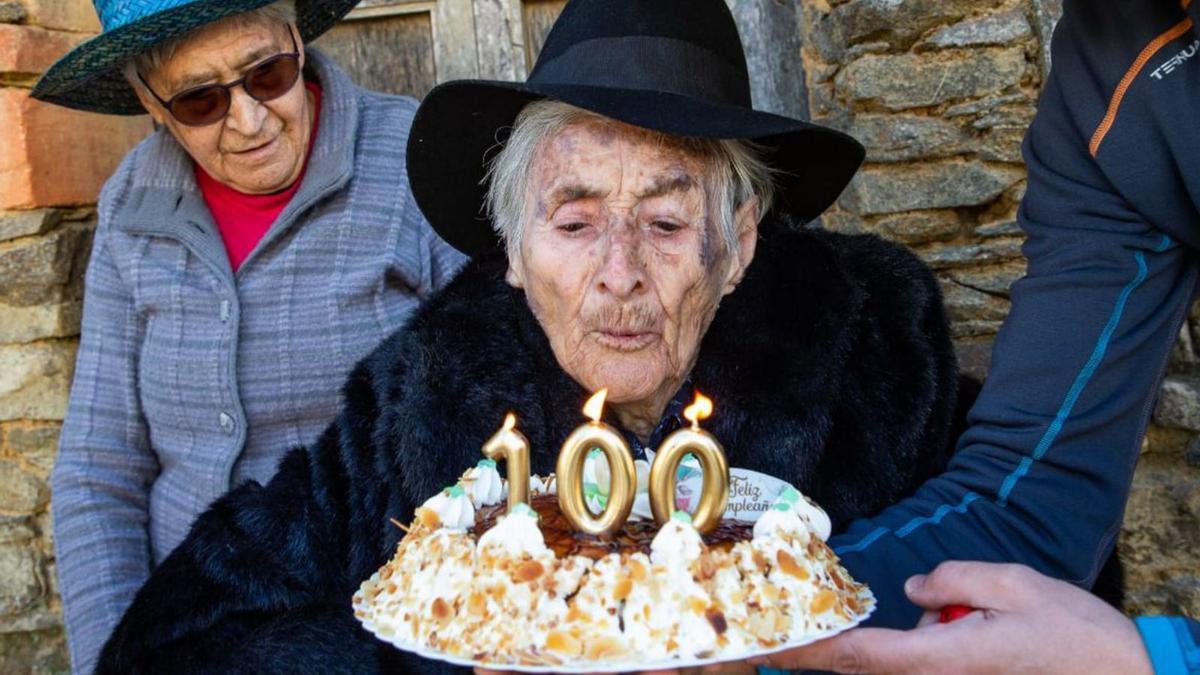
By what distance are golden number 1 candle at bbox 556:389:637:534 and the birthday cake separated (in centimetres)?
3

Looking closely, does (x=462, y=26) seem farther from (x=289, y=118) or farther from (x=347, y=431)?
(x=347, y=431)

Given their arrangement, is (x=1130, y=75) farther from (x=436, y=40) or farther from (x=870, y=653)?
(x=436, y=40)

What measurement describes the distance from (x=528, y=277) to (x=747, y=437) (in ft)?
1.66

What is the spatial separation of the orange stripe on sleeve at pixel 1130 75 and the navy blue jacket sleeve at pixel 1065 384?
0.03 meters

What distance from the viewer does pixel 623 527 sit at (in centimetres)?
160

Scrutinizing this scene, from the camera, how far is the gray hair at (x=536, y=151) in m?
2.12

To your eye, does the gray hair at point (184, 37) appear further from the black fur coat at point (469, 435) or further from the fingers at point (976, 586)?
the fingers at point (976, 586)

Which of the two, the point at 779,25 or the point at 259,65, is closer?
the point at 259,65

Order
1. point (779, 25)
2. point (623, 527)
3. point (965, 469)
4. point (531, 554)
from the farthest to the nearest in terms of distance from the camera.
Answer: point (779, 25) → point (965, 469) → point (623, 527) → point (531, 554)

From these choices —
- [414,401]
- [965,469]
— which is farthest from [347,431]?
[965,469]

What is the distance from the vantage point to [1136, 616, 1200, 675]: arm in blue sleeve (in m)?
1.48

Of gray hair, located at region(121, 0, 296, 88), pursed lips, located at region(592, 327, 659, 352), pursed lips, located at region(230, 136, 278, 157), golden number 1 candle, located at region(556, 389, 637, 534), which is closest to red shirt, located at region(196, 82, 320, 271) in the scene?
pursed lips, located at region(230, 136, 278, 157)

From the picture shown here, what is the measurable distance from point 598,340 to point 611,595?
714 mm

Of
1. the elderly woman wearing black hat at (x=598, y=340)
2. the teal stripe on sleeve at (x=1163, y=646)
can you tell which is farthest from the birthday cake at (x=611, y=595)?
the elderly woman wearing black hat at (x=598, y=340)
